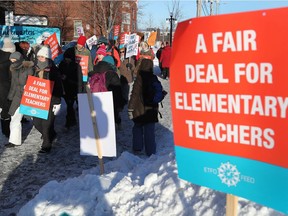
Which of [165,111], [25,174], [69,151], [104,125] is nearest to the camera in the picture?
[104,125]

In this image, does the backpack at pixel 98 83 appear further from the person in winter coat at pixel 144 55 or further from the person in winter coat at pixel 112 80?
the person in winter coat at pixel 144 55

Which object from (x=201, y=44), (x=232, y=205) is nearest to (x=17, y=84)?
(x=201, y=44)

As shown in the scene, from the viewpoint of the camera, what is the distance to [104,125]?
4758mm

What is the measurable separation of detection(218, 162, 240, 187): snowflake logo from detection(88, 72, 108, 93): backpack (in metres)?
4.96

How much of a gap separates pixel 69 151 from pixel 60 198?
2.64 m

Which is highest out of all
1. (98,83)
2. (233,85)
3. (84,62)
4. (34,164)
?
(84,62)

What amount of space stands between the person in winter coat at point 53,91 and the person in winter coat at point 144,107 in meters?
1.39

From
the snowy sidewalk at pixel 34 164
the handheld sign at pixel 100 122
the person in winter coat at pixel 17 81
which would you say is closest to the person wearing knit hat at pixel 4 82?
the person in winter coat at pixel 17 81

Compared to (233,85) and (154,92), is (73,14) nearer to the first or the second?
(154,92)

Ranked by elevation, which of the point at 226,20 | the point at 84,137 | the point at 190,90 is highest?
the point at 226,20

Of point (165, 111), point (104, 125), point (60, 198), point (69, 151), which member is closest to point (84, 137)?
point (104, 125)

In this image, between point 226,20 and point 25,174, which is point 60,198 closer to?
point 25,174

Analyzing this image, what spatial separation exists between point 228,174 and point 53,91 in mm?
4758

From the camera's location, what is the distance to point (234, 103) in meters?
2.11
